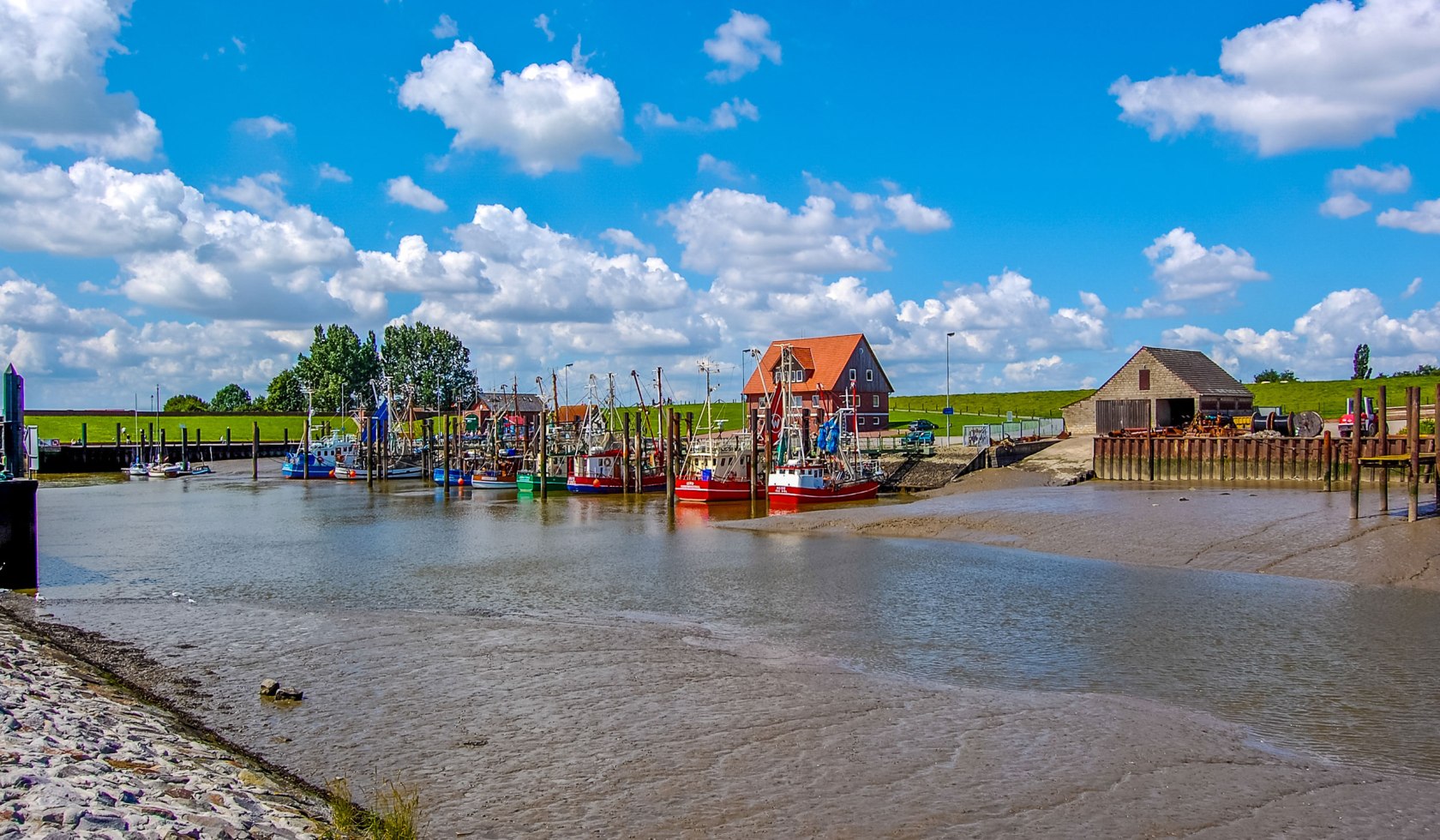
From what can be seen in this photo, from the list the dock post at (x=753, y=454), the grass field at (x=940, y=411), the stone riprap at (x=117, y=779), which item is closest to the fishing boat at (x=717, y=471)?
the dock post at (x=753, y=454)

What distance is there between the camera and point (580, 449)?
223 feet

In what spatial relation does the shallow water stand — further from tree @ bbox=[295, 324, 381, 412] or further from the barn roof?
tree @ bbox=[295, 324, 381, 412]

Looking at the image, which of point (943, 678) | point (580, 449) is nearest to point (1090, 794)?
point (943, 678)

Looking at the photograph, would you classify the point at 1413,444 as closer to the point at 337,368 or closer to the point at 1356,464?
the point at 1356,464

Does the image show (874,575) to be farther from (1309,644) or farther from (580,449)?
(580,449)

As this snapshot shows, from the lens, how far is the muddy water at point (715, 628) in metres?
13.4

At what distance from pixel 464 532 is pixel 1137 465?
1277 inches

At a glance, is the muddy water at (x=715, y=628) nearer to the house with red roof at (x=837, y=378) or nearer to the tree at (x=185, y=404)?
the house with red roof at (x=837, y=378)

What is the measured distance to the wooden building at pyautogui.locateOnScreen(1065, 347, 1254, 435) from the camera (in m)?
62.8

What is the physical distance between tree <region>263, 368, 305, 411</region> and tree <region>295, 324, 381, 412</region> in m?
10.7

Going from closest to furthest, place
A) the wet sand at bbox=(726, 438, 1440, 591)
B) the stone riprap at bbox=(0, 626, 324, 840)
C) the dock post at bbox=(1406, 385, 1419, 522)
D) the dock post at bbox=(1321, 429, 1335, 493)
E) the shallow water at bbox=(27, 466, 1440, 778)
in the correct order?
the stone riprap at bbox=(0, 626, 324, 840) → the shallow water at bbox=(27, 466, 1440, 778) → the wet sand at bbox=(726, 438, 1440, 591) → the dock post at bbox=(1406, 385, 1419, 522) → the dock post at bbox=(1321, 429, 1335, 493)

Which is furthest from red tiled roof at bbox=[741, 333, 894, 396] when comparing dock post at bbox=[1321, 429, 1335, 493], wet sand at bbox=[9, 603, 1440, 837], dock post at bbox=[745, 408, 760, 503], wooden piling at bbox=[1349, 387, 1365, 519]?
wet sand at bbox=[9, 603, 1440, 837]

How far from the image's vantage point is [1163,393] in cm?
6309

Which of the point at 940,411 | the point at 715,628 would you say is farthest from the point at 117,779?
the point at 940,411
